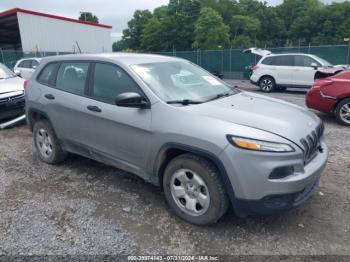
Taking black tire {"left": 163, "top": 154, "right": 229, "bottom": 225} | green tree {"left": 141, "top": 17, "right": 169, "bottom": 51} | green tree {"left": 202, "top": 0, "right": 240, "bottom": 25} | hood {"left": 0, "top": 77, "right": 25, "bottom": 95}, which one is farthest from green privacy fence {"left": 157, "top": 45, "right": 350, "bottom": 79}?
green tree {"left": 202, "top": 0, "right": 240, "bottom": 25}

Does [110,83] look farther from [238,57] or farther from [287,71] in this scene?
[238,57]

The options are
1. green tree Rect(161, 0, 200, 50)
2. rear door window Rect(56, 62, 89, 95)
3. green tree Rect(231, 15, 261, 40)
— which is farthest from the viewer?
green tree Rect(231, 15, 261, 40)

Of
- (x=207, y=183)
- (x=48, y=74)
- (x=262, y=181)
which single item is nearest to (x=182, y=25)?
(x=48, y=74)

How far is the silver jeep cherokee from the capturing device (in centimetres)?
265

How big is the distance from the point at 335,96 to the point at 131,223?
18.8ft

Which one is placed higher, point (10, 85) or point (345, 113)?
point (10, 85)

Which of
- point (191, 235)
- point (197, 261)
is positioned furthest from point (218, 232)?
point (197, 261)

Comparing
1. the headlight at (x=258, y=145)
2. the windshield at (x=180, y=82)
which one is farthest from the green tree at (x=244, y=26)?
the headlight at (x=258, y=145)

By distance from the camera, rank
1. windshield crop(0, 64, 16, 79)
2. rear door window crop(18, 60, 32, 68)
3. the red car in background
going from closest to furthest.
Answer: the red car in background
windshield crop(0, 64, 16, 79)
rear door window crop(18, 60, 32, 68)

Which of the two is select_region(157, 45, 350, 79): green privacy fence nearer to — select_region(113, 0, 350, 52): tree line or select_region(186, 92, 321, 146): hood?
select_region(186, 92, 321, 146): hood

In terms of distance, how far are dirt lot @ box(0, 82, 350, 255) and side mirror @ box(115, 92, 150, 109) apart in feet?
3.84

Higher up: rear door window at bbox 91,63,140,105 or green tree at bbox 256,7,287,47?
green tree at bbox 256,7,287,47

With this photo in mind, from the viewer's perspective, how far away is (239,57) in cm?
2003

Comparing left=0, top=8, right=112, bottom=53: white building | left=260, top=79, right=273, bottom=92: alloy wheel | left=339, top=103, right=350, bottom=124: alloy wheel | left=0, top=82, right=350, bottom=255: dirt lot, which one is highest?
left=0, top=8, right=112, bottom=53: white building
